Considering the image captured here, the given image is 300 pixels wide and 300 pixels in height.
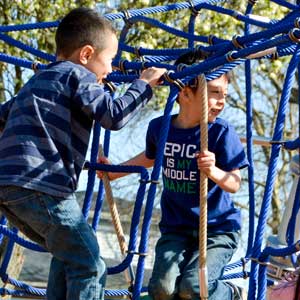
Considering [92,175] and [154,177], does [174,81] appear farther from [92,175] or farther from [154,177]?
[92,175]

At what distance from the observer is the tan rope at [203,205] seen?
10.7ft

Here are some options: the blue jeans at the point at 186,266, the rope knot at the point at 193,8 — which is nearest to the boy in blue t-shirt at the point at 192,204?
the blue jeans at the point at 186,266

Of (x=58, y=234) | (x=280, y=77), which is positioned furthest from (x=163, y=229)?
(x=280, y=77)

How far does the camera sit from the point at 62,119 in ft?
10.2

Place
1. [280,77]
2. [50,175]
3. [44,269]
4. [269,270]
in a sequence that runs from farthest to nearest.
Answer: [44,269], [280,77], [269,270], [50,175]

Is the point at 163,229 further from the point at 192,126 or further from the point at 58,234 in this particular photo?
the point at 58,234

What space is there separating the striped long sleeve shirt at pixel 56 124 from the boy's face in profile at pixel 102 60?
86 millimetres

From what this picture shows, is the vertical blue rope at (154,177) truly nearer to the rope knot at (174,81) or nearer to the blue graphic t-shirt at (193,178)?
the rope knot at (174,81)

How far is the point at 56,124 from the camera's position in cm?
311

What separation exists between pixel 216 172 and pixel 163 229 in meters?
0.47

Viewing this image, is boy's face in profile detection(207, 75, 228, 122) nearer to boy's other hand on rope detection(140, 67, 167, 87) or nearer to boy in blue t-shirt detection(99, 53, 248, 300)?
boy in blue t-shirt detection(99, 53, 248, 300)

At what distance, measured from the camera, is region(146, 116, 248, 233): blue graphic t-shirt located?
3621mm

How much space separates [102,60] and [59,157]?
416 millimetres

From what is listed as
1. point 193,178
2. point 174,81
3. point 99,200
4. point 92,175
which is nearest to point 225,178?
point 193,178
